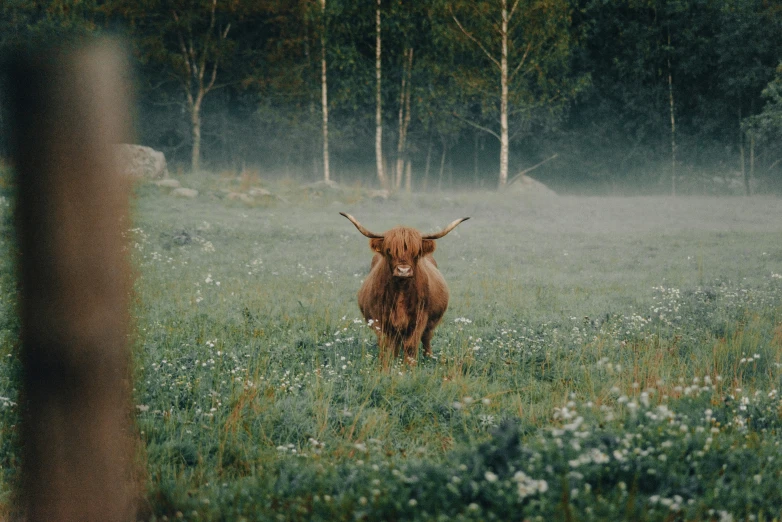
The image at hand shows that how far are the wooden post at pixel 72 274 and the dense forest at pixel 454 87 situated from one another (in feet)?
69.7

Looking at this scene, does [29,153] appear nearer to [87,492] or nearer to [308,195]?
[87,492]

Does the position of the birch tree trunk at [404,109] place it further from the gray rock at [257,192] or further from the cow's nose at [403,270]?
the cow's nose at [403,270]

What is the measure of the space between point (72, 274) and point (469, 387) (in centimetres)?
380

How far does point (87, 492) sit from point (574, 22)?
31.3 meters

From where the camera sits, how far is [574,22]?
30.1 metres

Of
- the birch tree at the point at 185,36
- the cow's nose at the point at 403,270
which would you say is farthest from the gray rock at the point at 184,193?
the cow's nose at the point at 403,270

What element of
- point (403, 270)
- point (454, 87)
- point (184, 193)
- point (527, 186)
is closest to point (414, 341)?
point (403, 270)

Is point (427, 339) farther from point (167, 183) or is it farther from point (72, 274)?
point (167, 183)

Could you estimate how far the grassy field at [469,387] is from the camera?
3342 millimetres

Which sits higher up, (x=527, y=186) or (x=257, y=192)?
(x=527, y=186)

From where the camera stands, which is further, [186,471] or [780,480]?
[186,471]

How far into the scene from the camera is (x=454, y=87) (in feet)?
96.5

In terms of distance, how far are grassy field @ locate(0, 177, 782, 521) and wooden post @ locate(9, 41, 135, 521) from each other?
2.26ft

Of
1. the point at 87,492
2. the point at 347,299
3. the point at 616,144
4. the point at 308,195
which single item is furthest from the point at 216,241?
the point at 616,144
